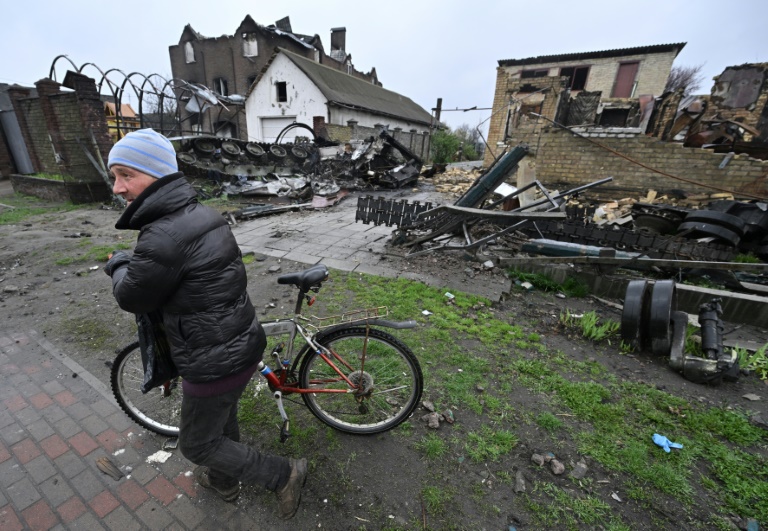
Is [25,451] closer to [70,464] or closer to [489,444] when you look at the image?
[70,464]

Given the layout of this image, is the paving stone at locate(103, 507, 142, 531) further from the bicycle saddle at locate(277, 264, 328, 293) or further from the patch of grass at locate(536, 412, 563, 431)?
the patch of grass at locate(536, 412, 563, 431)

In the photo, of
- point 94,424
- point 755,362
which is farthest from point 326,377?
point 755,362

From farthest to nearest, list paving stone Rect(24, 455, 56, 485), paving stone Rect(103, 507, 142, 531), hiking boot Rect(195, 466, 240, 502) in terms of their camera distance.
A: paving stone Rect(24, 455, 56, 485) < hiking boot Rect(195, 466, 240, 502) < paving stone Rect(103, 507, 142, 531)

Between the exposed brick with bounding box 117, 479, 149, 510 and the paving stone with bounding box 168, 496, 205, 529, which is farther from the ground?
the paving stone with bounding box 168, 496, 205, 529

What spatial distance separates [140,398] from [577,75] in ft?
106

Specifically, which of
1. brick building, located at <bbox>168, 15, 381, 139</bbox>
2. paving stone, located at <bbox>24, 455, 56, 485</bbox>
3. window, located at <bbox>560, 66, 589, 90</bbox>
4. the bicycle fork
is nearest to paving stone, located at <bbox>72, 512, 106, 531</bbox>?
paving stone, located at <bbox>24, 455, 56, 485</bbox>

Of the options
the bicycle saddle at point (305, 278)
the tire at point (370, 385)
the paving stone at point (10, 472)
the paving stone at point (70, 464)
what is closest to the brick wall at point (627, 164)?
the tire at point (370, 385)

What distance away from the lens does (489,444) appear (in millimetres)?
2189

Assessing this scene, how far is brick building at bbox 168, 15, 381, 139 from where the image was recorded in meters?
26.8

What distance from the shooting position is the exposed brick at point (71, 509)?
5.59 ft

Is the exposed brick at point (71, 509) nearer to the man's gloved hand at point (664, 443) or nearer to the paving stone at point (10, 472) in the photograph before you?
the paving stone at point (10, 472)

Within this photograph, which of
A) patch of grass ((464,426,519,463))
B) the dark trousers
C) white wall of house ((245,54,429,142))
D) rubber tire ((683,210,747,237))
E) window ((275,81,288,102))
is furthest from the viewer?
window ((275,81,288,102))

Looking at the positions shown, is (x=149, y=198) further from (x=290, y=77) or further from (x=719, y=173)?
(x=290, y=77)

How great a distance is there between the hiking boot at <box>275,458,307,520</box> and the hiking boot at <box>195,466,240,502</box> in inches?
10.0
